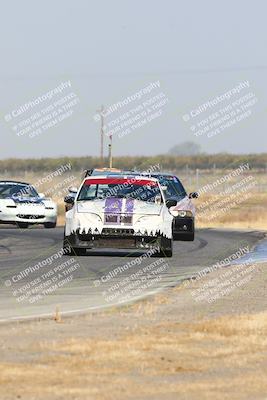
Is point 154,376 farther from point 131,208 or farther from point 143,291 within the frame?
point 131,208

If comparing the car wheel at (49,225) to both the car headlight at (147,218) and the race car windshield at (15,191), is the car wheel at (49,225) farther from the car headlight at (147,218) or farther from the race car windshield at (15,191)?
the car headlight at (147,218)

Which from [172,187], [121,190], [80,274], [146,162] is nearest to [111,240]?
[121,190]

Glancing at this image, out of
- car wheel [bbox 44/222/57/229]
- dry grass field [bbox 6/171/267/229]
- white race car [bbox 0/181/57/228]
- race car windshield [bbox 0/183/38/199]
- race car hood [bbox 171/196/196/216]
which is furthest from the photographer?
dry grass field [bbox 6/171/267/229]

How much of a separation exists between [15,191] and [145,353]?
26.6 metres

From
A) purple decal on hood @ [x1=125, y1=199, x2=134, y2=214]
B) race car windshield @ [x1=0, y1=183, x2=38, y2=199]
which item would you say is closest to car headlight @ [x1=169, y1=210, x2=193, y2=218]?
purple decal on hood @ [x1=125, y1=199, x2=134, y2=214]

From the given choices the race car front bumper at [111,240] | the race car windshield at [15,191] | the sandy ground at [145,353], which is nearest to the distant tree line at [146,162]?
the race car windshield at [15,191]

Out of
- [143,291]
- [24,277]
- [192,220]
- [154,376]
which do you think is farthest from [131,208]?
[154,376]

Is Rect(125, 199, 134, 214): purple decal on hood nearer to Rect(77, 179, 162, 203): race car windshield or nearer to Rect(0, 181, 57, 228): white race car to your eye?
Rect(77, 179, 162, 203): race car windshield

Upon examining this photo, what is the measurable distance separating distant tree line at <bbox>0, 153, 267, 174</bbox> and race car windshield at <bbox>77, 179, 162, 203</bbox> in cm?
9013

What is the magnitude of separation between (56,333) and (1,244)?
1574 cm

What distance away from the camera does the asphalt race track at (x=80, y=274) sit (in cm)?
1576

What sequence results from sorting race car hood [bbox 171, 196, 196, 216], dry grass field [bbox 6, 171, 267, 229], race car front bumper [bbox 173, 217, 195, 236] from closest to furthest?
race car hood [bbox 171, 196, 196, 216] → race car front bumper [bbox 173, 217, 195, 236] → dry grass field [bbox 6, 171, 267, 229]

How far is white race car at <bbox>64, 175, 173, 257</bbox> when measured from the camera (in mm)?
22406

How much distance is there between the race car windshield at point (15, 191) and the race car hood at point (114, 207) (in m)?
14.1
